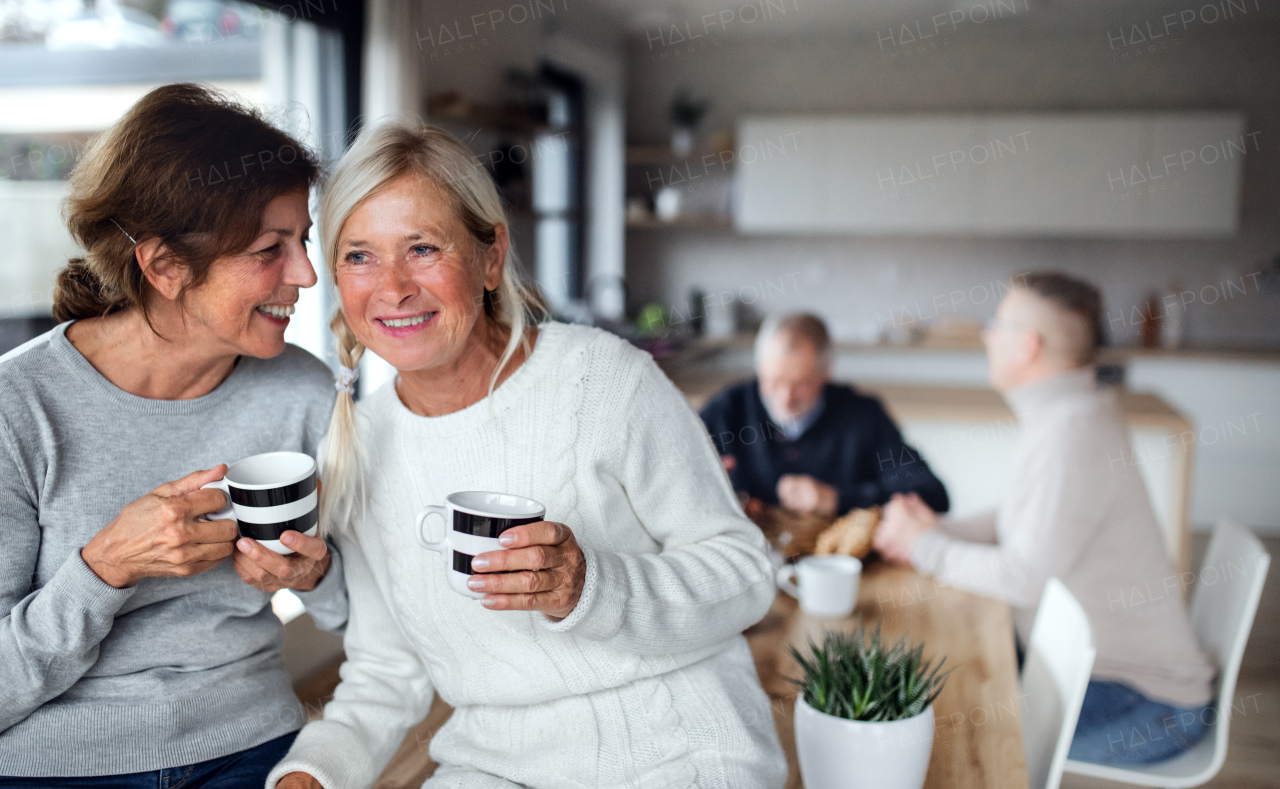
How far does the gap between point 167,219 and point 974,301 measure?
204 inches

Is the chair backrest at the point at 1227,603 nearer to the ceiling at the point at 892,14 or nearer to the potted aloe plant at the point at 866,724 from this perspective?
the potted aloe plant at the point at 866,724

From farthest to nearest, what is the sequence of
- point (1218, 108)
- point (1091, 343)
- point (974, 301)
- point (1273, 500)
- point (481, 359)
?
point (974, 301) < point (1218, 108) < point (1273, 500) < point (1091, 343) < point (481, 359)

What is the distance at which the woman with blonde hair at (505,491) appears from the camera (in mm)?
1121

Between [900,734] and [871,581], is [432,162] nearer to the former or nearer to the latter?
[900,734]

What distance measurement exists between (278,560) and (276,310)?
0.36m

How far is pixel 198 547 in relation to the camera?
1.03 metres

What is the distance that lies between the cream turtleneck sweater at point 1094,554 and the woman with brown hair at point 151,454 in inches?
47.2

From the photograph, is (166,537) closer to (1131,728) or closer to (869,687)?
(869,687)

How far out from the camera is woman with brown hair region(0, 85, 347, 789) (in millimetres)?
1087

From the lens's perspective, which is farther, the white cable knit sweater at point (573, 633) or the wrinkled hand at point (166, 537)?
the white cable knit sweater at point (573, 633)

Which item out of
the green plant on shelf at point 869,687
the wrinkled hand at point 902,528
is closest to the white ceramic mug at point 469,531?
the green plant on shelf at point 869,687

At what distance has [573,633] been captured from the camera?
43.3 inches

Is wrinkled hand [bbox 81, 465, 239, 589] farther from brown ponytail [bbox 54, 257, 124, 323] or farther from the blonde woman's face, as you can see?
brown ponytail [bbox 54, 257, 124, 323]

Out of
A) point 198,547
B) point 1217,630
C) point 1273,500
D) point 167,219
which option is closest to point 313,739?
point 198,547
